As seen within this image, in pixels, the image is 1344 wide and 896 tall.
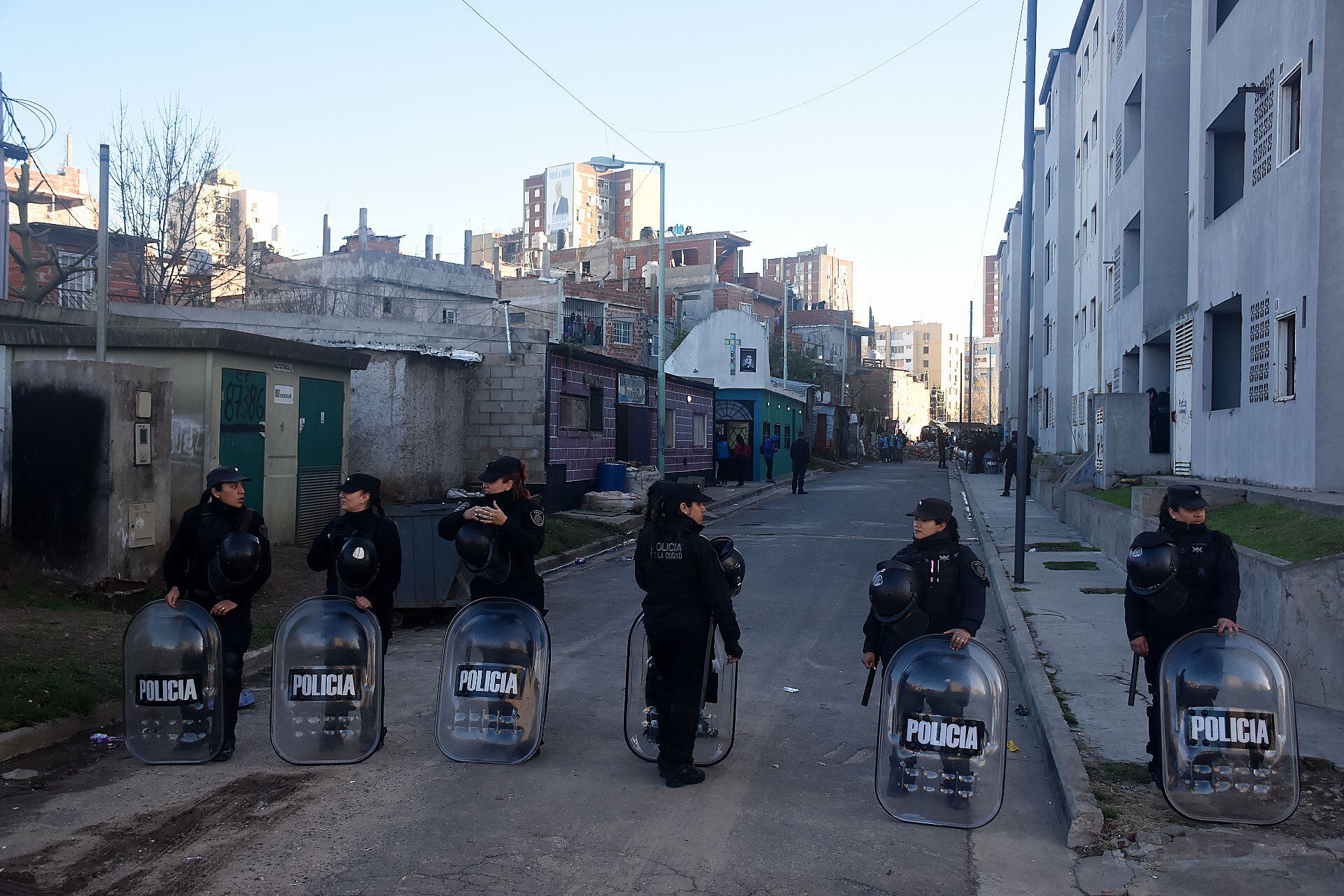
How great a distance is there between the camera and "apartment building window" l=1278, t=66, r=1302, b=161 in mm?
12398

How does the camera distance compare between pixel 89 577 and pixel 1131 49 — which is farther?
pixel 1131 49

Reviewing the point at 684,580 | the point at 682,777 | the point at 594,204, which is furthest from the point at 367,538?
the point at 594,204

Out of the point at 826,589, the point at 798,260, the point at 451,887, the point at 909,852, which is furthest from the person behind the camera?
the point at 798,260

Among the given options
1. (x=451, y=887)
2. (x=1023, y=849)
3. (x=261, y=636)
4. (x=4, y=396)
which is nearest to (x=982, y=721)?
(x=1023, y=849)

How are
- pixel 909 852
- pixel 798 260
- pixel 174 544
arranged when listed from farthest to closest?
pixel 798 260 < pixel 174 544 < pixel 909 852

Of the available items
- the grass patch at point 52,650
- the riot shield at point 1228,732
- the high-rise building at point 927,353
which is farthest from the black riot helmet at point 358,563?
the high-rise building at point 927,353

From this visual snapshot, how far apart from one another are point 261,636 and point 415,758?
152 inches

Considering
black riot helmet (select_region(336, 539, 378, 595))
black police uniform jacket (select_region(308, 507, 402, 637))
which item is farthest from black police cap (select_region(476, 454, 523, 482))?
black riot helmet (select_region(336, 539, 378, 595))

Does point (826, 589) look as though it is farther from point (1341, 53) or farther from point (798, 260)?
point (798, 260)

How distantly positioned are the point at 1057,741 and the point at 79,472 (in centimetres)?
851

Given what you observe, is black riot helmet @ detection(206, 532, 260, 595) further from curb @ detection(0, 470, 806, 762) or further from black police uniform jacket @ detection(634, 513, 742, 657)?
black police uniform jacket @ detection(634, 513, 742, 657)

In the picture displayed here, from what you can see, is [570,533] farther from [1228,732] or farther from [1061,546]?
[1228,732]

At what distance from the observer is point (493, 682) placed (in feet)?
19.4

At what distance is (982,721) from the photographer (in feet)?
16.4
